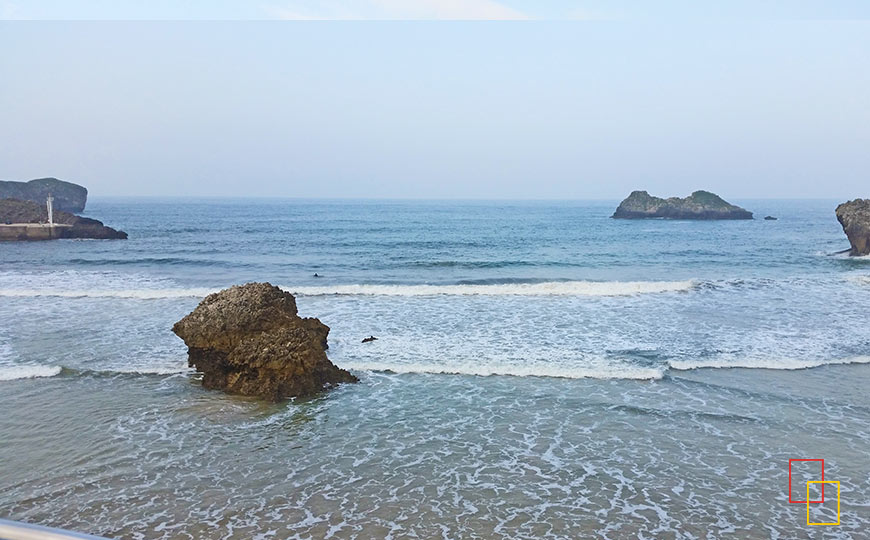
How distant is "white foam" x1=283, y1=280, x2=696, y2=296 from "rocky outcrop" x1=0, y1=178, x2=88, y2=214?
91565mm

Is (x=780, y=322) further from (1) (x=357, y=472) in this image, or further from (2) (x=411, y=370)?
(1) (x=357, y=472)

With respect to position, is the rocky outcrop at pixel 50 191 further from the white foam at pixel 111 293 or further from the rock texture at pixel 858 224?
the rock texture at pixel 858 224

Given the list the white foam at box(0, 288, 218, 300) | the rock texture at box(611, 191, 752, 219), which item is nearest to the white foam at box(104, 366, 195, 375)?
the white foam at box(0, 288, 218, 300)

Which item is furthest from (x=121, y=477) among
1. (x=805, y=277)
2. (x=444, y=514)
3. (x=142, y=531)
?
(x=805, y=277)

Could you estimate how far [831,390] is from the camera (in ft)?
37.7

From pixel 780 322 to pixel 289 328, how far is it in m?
13.7

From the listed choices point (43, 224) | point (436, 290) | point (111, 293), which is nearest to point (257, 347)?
point (436, 290)

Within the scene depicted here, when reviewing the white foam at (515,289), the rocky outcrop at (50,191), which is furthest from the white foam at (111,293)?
the rocky outcrop at (50,191)

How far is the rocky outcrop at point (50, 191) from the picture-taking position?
323ft

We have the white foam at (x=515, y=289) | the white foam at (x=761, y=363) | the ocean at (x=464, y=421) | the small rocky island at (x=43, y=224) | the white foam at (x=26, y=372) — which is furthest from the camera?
the small rocky island at (x=43, y=224)

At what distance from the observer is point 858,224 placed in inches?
1321

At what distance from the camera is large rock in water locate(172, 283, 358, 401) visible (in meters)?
10.9

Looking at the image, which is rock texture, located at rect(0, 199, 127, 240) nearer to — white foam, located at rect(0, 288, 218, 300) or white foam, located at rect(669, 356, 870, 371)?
white foam, located at rect(0, 288, 218, 300)

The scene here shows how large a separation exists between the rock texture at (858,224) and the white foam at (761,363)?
79.4ft
